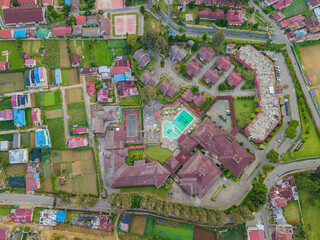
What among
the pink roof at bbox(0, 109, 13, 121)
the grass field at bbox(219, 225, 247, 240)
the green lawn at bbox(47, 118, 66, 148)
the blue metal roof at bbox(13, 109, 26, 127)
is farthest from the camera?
the green lawn at bbox(47, 118, 66, 148)

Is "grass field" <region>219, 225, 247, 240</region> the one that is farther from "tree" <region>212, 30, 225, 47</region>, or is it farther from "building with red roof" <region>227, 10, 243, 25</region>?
"building with red roof" <region>227, 10, 243, 25</region>

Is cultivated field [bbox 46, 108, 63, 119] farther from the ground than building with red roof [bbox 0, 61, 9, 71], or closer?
closer

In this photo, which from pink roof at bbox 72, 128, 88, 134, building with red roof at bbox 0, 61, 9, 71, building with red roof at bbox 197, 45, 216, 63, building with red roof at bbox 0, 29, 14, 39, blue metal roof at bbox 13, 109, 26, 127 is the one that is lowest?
pink roof at bbox 72, 128, 88, 134

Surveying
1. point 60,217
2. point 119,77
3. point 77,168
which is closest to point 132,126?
point 119,77

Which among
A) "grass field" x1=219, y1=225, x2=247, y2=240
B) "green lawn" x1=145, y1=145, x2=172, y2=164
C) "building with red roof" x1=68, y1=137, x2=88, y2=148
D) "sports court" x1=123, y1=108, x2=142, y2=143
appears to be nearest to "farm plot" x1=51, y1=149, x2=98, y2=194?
"building with red roof" x1=68, y1=137, x2=88, y2=148

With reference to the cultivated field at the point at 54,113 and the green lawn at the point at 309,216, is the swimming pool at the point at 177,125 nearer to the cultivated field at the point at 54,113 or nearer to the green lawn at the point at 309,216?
the cultivated field at the point at 54,113

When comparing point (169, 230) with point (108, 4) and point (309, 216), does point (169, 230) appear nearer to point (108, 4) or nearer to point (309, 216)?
point (309, 216)
